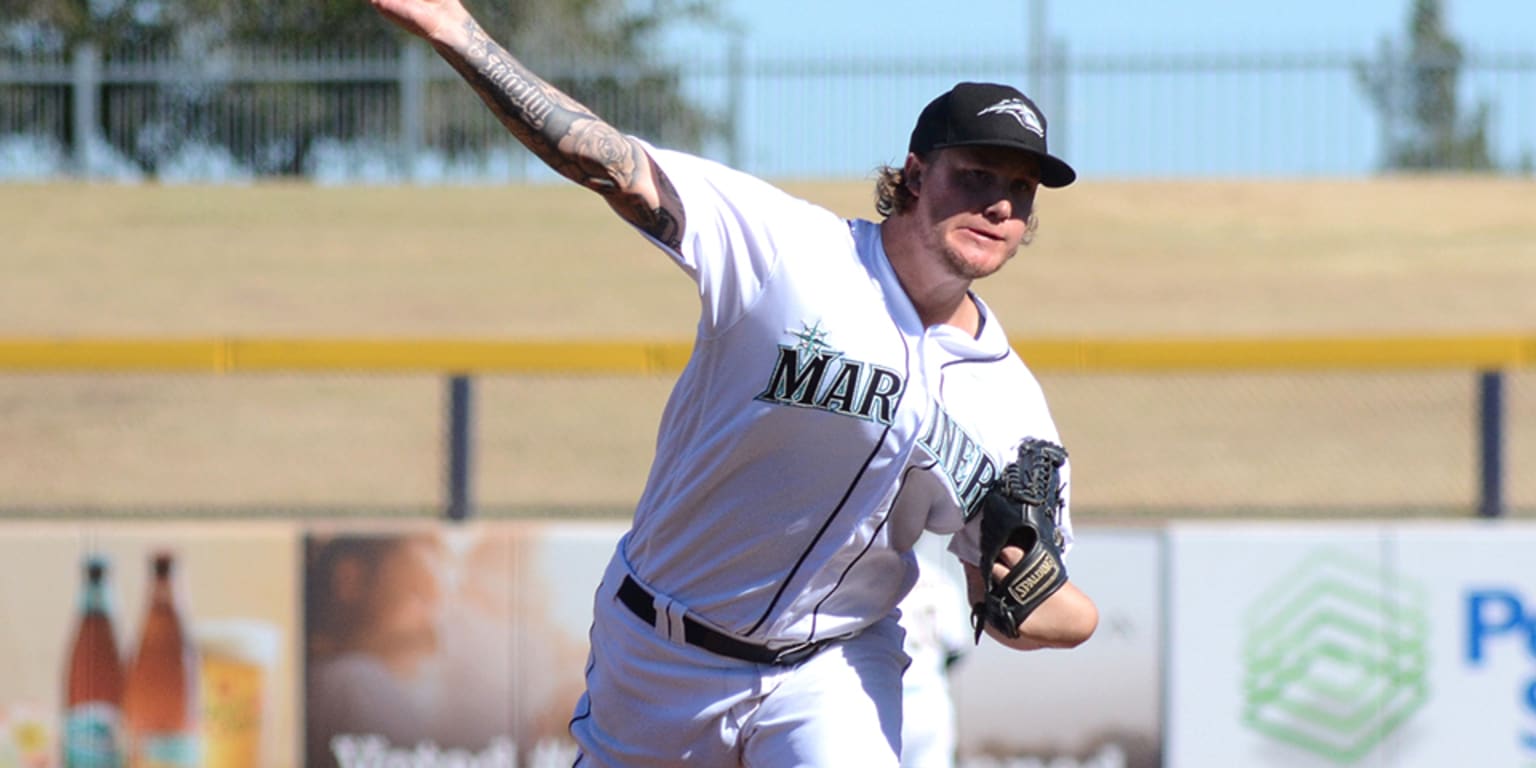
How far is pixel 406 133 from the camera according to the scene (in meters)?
22.7

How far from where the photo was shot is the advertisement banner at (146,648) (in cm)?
746

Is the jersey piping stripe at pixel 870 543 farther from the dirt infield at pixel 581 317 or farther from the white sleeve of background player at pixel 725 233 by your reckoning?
the dirt infield at pixel 581 317

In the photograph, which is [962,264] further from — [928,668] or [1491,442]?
[1491,442]

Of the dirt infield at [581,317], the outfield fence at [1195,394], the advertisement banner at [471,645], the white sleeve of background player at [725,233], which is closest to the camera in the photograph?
the white sleeve of background player at [725,233]

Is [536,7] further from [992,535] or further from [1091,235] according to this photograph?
[992,535]

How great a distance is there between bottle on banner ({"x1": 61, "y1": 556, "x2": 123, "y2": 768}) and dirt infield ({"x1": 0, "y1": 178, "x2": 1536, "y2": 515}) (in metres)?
5.24

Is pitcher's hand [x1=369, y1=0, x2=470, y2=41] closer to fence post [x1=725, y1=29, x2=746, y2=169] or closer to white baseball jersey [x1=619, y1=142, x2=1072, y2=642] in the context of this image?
white baseball jersey [x1=619, y1=142, x2=1072, y2=642]

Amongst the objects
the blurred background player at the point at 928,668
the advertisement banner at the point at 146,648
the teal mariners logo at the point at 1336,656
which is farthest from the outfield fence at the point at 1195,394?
the blurred background player at the point at 928,668

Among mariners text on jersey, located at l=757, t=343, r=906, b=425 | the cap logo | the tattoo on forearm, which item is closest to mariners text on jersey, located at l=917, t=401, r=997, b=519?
mariners text on jersey, located at l=757, t=343, r=906, b=425

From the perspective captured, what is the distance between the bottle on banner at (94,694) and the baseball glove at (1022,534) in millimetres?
4624

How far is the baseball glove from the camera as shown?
3949 mm

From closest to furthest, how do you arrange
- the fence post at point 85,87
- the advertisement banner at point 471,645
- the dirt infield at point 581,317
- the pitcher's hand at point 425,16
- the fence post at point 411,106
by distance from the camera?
the pitcher's hand at point 425,16 → the advertisement banner at point 471,645 → the dirt infield at point 581,317 → the fence post at point 85,87 → the fence post at point 411,106

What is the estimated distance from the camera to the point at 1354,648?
7316 millimetres

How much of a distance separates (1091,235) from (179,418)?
378 inches
